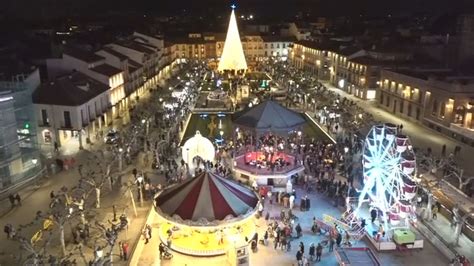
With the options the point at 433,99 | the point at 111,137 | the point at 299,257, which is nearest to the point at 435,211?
the point at 299,257

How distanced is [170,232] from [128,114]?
38.1 metres

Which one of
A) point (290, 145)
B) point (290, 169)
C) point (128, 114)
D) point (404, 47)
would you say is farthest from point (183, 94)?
point (404, 47)

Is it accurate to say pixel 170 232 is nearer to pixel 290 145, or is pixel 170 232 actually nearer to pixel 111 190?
pixel 111 190

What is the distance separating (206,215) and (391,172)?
11433 mm

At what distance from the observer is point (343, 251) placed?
993 inches

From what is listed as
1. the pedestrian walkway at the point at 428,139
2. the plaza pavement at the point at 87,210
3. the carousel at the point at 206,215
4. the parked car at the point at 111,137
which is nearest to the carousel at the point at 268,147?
the plaza pavement at the point at 87,210

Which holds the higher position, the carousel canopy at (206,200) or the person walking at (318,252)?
the carousel canopy at (206,200)

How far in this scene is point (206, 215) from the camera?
2658cm

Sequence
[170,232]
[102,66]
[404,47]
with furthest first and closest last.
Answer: [404,47], [102,66], [170,232]

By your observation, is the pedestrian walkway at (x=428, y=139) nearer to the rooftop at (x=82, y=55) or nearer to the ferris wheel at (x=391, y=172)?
the ferris wheel at (x=391, y=172)

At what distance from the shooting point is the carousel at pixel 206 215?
26.5 meters

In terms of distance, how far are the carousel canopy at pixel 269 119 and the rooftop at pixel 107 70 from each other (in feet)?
71.5

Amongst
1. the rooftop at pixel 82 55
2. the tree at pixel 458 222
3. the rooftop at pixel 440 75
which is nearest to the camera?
the tree at pixel 458 222

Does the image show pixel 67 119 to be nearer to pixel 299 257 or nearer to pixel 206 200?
pixel 206 200
